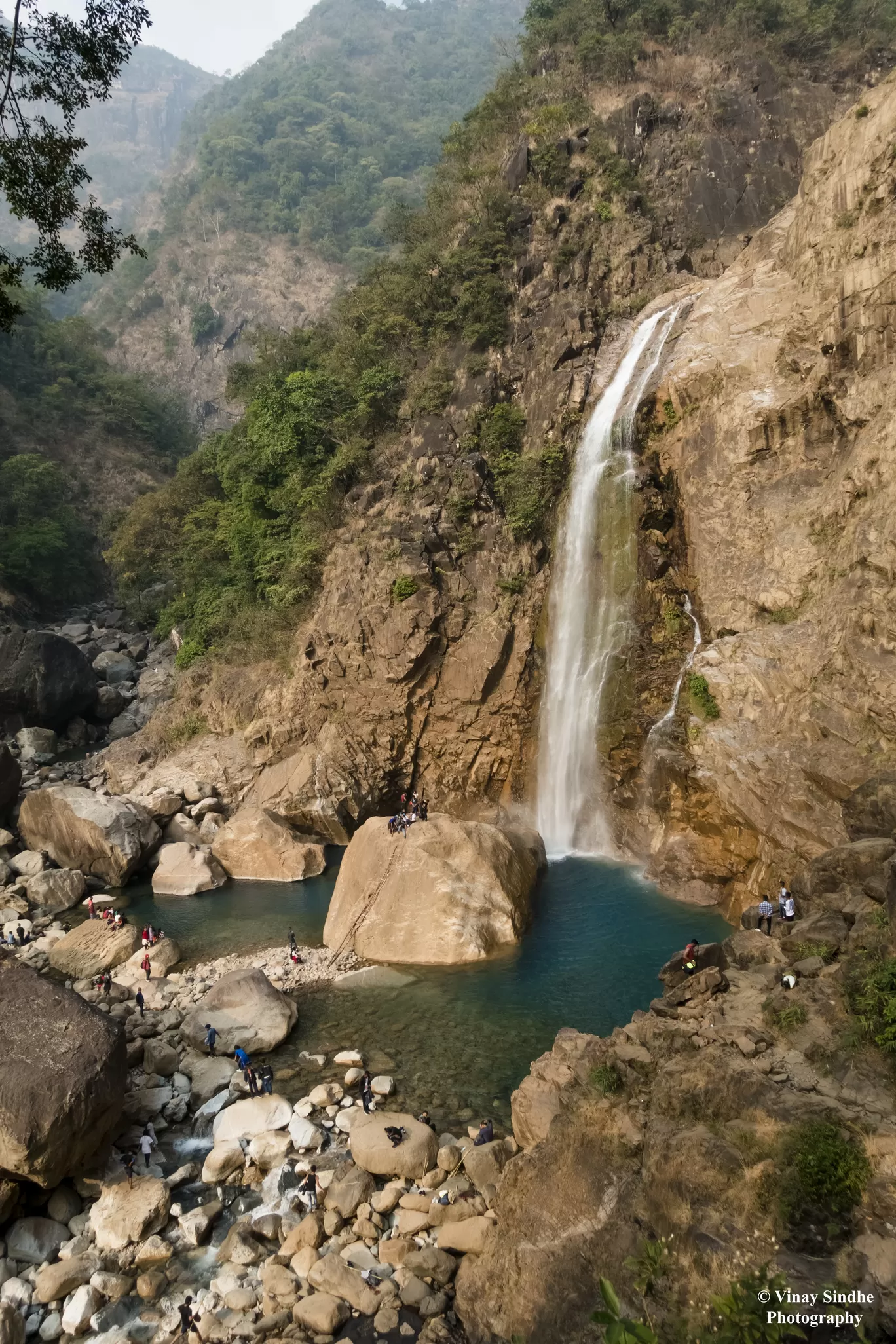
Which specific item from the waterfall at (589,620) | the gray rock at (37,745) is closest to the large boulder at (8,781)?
the gray rock at (37,745)

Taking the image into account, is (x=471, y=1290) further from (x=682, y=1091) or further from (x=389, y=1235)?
(x=682, y=1091)

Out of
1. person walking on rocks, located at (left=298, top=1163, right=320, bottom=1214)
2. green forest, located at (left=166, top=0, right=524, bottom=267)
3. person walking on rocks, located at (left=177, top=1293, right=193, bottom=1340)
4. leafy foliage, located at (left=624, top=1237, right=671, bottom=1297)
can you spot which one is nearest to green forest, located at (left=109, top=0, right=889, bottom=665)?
person walking on rocks, located at (left=298, top=1163, right=320, bottom=1214)

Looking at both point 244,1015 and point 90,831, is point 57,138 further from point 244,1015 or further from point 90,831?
point 90,831

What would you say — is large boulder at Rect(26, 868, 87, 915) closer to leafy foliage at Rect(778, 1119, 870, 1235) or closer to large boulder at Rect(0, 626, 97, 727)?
large boulder at Rect(0, 626, 97, 727)

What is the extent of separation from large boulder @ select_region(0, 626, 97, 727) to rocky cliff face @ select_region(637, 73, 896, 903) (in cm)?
2611

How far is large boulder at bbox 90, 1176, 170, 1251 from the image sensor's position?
10844mm

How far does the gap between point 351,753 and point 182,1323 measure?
1771 centimetres

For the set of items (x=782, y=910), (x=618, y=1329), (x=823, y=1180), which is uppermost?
(x=618, y=1329)

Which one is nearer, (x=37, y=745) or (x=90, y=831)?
(x=90, y=831)

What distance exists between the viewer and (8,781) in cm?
2645

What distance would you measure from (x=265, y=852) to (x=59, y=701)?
616 inches

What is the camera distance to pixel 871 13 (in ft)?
114

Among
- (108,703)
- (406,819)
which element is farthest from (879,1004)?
(108,703)

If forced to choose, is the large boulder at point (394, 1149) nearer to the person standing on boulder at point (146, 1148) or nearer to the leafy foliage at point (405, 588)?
the person standing on boulder at point (146, 1148)
